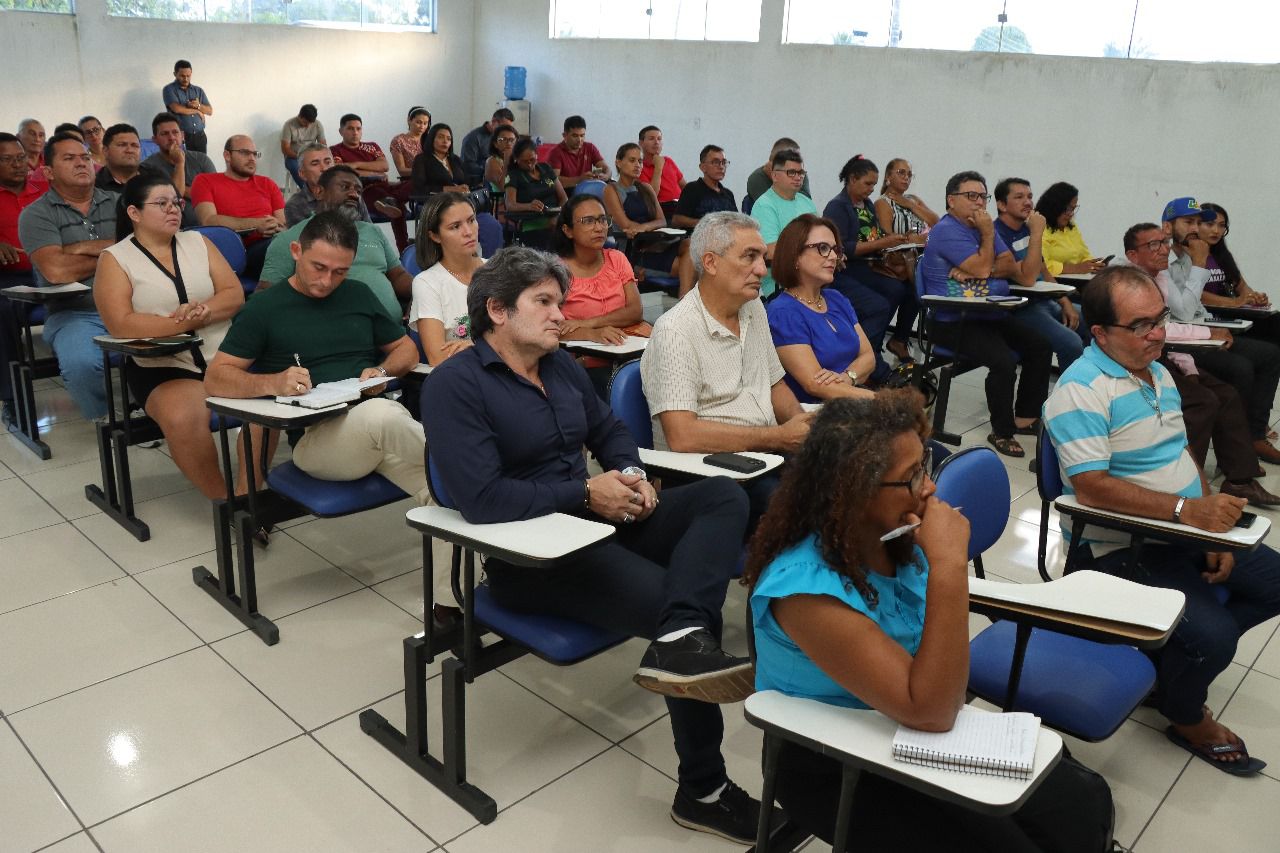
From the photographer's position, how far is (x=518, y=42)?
12.0 m

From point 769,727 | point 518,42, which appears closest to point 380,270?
point 769,727

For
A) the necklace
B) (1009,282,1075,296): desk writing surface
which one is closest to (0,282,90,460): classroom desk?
the necklace

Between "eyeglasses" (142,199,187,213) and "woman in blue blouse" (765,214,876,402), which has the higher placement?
"eyeglasses" (142,199,187,213)

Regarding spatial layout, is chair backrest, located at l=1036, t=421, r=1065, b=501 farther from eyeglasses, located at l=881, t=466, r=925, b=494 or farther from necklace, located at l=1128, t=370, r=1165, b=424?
eyeglasses, located at l=881, t=466, r=925, b=494

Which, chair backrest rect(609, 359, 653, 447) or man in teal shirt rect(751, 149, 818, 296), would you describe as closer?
chair backrest rect(609, 359, 653, 447)

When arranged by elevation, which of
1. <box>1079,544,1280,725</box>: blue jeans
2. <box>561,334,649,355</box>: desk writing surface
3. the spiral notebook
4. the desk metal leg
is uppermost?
<box>561,334,649,355</box>: desk writing surface

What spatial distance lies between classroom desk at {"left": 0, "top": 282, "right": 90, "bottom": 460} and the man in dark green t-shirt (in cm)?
134

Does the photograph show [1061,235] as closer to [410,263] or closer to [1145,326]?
[1145,326]

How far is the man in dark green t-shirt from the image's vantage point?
2791 mm

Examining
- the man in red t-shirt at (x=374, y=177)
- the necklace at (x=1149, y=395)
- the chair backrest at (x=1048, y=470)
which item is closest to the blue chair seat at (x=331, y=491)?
the chair backrest at (x=1048, y=470)

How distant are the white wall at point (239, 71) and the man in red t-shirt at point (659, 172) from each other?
4695mm

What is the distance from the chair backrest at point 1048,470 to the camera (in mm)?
2555

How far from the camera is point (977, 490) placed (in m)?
2.24

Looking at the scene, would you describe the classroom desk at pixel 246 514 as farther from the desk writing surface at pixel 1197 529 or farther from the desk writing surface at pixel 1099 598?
the desk writing surface at pixel 1197 529
